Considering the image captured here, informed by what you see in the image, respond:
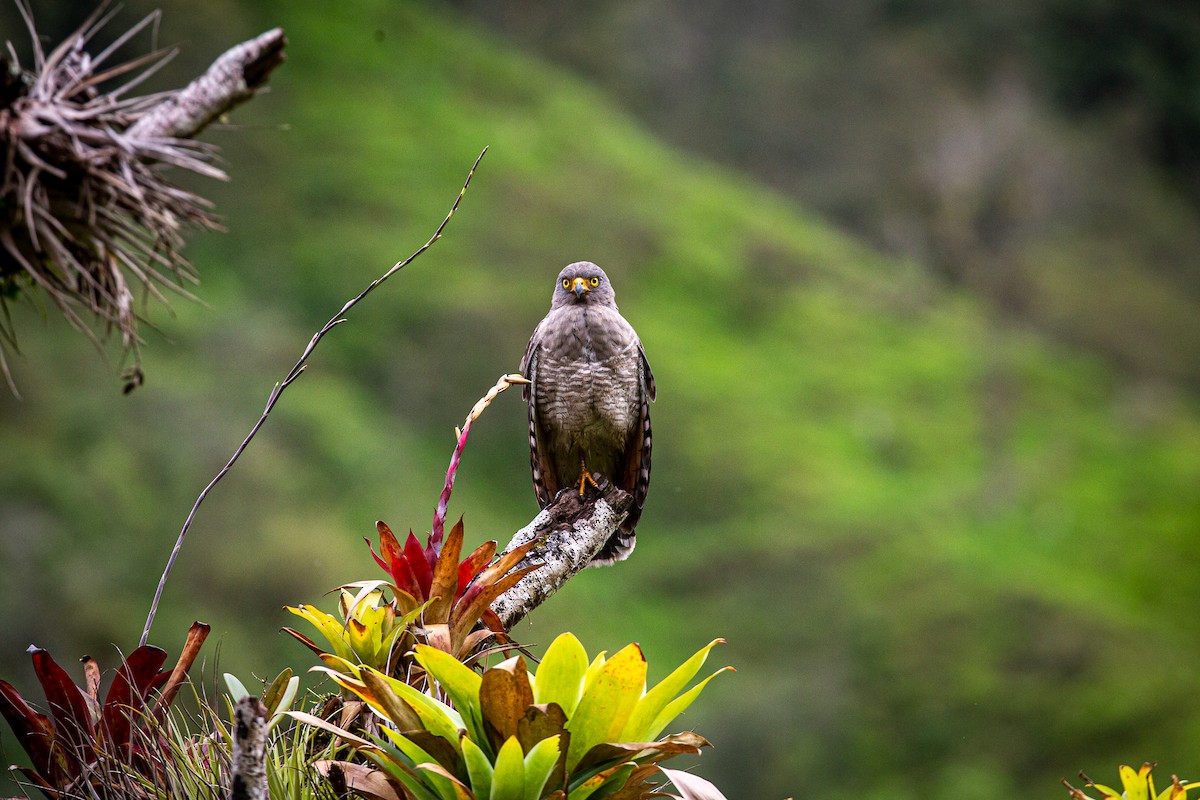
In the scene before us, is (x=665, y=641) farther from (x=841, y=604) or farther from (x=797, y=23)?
(x=797, y=23)

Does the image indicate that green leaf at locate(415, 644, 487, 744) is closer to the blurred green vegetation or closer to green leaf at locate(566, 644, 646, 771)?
green leaf at locate(566, 644, 646, 771)

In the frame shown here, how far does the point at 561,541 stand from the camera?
3250mm

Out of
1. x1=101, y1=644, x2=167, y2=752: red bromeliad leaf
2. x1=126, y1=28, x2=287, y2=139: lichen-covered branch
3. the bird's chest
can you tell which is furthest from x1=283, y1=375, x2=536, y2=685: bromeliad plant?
the bird's chest

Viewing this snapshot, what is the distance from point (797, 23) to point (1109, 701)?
578 inches

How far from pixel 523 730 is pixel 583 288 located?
118 inches

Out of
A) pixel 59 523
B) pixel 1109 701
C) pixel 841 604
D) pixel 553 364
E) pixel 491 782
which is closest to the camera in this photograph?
pixel 491 782

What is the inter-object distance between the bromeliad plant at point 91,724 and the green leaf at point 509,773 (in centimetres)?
80

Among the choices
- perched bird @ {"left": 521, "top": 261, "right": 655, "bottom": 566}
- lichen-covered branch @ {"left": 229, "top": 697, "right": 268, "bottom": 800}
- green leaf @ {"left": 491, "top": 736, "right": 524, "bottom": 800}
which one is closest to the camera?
lichen-covered branch @ {"left": 229, "top": 697, "right": 268, "bottom": 800}

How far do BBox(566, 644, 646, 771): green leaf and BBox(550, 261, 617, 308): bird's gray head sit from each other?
2858 millimetres

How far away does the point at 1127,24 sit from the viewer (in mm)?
20453

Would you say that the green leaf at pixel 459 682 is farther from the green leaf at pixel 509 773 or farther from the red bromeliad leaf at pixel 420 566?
the red bromeliad leaf at pixel 420 566

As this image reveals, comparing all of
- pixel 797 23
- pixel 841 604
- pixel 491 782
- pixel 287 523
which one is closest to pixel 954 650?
pixel 841 604

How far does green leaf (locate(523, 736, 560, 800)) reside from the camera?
1.92m

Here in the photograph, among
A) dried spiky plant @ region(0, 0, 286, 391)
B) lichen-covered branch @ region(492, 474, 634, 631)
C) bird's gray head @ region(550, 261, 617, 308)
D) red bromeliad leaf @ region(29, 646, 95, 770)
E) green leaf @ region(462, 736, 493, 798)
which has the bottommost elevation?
red bromeliad leaf @ region(29, 646, 95, 770)
